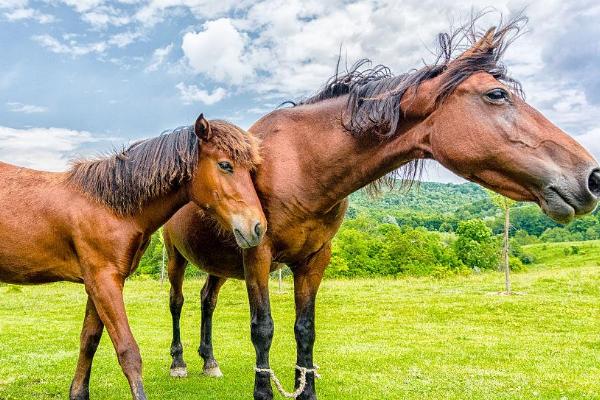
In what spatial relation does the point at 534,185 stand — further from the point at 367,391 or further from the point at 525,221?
the point at 525,221

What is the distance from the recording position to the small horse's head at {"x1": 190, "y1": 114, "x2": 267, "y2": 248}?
4.23m

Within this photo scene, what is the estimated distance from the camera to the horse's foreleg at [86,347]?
16.9ft

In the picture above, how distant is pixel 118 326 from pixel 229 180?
1598 millimetres

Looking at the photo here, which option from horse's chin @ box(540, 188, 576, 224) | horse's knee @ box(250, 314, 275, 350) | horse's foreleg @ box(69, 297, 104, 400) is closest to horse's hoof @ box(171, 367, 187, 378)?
horse's foreleg @ box(69, 297, 104, 400)

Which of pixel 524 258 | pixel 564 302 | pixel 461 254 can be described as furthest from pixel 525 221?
pixel 564 302

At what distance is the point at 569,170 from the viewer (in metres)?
3.30

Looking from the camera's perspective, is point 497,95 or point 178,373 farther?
point 178,373

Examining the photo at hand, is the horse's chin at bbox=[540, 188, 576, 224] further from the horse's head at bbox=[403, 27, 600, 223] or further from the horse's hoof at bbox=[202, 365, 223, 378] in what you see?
the horse's hoof at bbox=[202, 365, 223, 378]

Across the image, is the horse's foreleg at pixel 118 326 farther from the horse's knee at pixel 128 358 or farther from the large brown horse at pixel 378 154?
the large brown horse at pixel 378 154

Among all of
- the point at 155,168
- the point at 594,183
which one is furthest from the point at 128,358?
the point at 594,183

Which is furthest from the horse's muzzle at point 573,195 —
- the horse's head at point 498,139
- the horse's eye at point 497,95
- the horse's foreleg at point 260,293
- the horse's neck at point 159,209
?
the horse's neck at point 159,209

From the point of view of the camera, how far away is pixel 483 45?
3834mm

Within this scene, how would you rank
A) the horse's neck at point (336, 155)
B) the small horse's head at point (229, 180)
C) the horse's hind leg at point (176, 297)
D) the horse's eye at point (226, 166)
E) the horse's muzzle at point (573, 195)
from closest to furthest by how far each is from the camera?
1. the horse's muzzle at point (573, 195)
2. the horse's neck at point (336, 155)
3. the small horse's head at point (229, 180)
4. the horse's eye at point (226, 166)
5. the horse's hind leg at point (176, 297)

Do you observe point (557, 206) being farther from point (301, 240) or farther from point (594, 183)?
point (301, 240)
